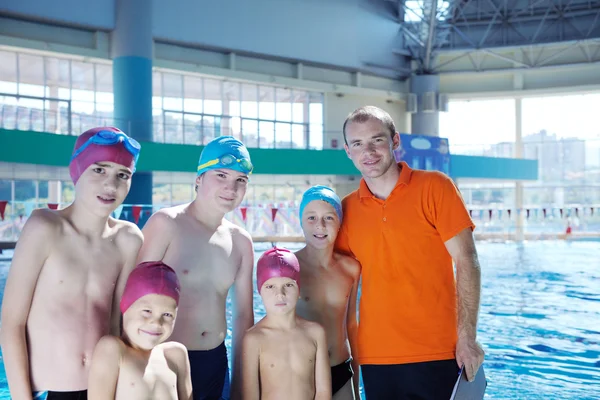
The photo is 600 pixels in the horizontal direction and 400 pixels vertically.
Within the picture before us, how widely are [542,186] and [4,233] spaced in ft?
79.5

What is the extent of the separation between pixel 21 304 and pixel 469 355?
1.77 m

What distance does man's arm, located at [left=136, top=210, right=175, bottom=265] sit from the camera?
2490 mm

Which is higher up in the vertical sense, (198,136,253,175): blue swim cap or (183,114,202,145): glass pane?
(183,114,202,145): glass pane

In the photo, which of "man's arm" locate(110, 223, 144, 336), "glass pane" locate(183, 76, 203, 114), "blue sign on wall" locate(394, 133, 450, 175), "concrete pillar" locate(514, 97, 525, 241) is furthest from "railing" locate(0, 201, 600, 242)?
"man's arm" locate(110, 223, 144, 336)

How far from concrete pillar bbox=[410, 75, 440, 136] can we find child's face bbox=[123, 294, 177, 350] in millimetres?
22587

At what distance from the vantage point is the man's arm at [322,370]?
263 cm

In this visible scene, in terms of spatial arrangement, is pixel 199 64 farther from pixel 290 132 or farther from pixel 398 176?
pixel 398 176

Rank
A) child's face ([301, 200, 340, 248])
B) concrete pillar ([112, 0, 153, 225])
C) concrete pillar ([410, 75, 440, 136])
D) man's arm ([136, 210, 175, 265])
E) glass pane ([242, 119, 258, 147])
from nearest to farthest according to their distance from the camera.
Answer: man's arm ([136, 210, 175, 265]), child's face ([301, 200, 340, 248]), concrete pillar ([112, 0, 153, 225]), glass pane ([242, 119, 258, 147]), concrete pillar ([410, 75, 440, 136])

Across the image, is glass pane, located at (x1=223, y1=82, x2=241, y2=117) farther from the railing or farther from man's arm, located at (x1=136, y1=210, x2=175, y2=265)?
man's arm, located at (x1=136, y1=210, x2=175, y2=265)

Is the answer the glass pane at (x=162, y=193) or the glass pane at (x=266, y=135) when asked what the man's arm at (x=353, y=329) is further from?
the glass pane at (x=162, y=193)

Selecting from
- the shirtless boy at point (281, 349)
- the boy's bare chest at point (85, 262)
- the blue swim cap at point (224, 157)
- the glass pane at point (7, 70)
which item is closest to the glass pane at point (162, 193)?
the glass pane at point (7, 70)

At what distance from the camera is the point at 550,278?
42.8 feet

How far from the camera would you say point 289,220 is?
80.5 ft

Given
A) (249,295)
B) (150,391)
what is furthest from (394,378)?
(150,391)
